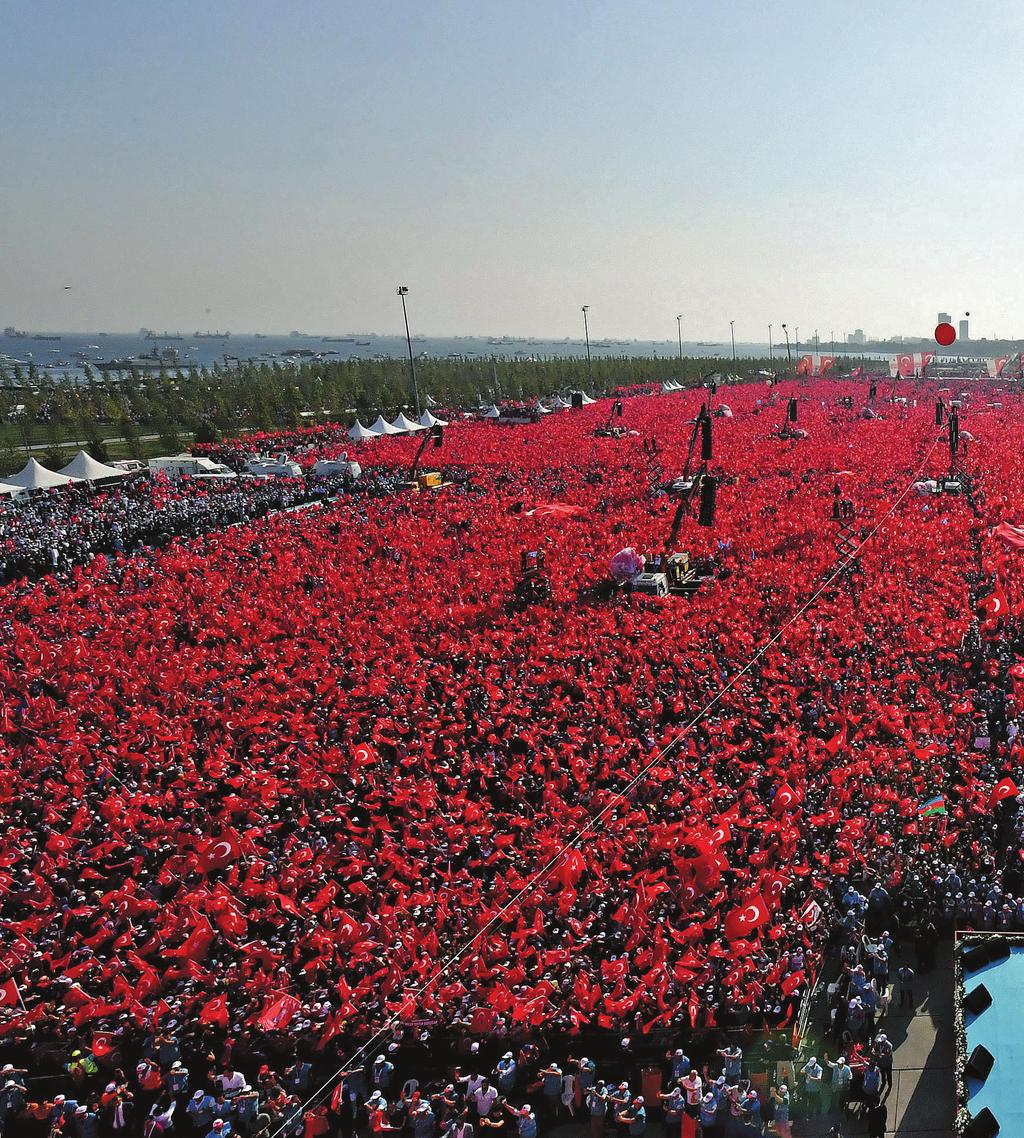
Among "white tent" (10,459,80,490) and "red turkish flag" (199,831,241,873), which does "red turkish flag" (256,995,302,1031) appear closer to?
"red turkish flag" (199,831,241,873)

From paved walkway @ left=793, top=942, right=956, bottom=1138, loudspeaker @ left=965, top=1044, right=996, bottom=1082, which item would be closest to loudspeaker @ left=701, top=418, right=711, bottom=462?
paved walkway @ left=793, top=942, right=956, bottom=1138

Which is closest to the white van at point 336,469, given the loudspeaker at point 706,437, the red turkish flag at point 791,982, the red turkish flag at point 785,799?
the loudspeaker at point 706,437

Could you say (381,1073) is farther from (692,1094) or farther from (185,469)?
(185,469)

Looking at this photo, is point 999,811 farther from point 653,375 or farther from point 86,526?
point 653,375

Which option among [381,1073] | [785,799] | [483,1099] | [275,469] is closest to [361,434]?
[275,469]

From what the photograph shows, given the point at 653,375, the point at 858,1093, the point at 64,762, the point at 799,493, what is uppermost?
the point at 653,375

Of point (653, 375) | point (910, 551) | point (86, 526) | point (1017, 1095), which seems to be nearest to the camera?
point (1017, 1095)

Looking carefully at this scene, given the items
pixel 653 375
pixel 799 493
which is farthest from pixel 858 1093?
pixel 653 375
